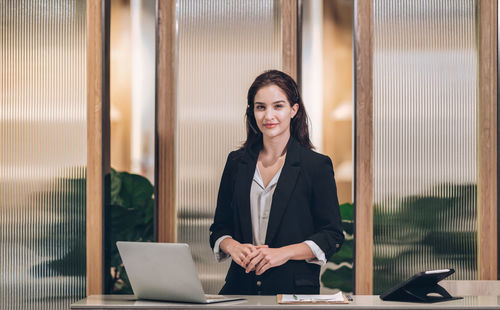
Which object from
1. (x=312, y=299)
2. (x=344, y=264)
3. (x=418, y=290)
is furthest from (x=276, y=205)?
(x=344, y=264)

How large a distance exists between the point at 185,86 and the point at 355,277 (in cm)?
165

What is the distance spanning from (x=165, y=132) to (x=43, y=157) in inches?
31.7

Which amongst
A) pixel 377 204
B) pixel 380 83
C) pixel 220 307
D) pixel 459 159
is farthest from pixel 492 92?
pixel 220 307

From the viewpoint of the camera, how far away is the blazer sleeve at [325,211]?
→ 120 inches

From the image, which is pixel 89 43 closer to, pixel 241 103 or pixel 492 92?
pixel 241 103

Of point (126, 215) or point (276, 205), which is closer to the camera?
point (276, 205)

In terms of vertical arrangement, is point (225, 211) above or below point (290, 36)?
below

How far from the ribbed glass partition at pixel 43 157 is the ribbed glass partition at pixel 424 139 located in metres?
1.93

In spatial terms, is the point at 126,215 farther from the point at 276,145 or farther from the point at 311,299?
the point at 311,299

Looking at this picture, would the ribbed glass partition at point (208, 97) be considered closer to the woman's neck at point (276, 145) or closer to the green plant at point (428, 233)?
the woman's neck at point (276, 145)

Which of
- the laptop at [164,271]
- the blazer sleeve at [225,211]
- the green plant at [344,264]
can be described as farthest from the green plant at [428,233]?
the laptop at [164,271]

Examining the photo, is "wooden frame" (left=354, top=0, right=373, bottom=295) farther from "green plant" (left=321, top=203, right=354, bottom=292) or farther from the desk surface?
the desk surface

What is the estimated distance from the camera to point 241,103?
4.01 metres

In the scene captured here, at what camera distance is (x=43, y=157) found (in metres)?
3.96
